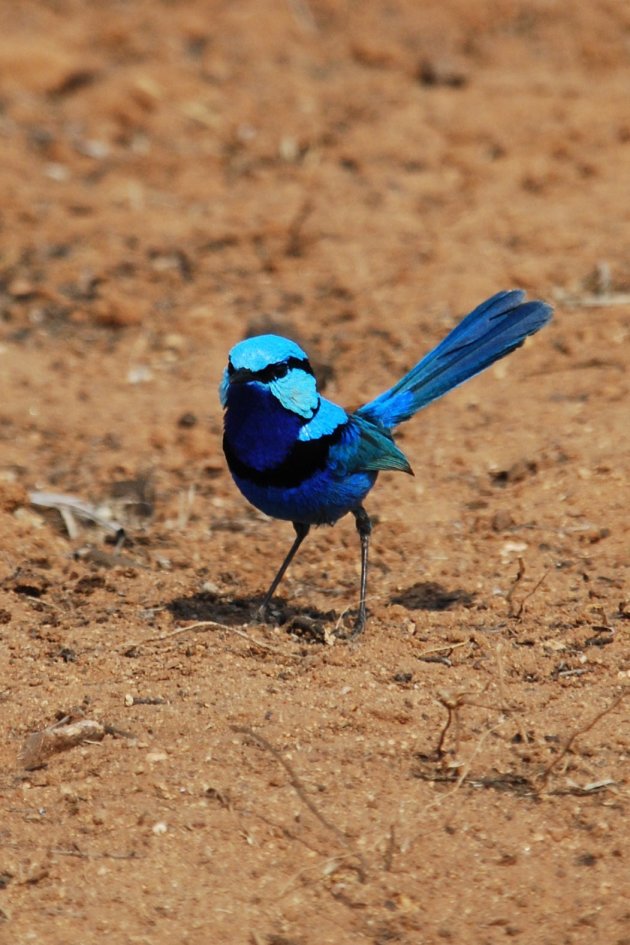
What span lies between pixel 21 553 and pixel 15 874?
2188mm

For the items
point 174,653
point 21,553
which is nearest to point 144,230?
point 21,553

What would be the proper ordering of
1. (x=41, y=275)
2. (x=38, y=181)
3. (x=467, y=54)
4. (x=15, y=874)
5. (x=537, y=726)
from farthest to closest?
(x=467, y=54) → (x=38, y=181) → (x=41, y=275) → (x=537, y=726) → (x=15, y=874)

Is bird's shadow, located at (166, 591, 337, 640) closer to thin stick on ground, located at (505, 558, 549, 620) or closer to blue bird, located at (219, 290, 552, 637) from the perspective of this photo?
blue bird, located at (219, 290, 552, 637)

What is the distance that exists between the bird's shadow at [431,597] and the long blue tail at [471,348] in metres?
0.76

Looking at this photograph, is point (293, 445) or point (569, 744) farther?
point (293, 445)

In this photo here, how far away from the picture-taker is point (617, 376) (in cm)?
741

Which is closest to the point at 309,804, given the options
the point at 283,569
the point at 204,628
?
the point at 204,628

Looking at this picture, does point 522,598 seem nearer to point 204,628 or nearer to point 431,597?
point 431,597

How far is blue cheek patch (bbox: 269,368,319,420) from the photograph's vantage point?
17.2 ft

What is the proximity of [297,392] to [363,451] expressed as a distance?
1.51ft

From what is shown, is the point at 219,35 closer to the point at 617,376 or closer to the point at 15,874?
the point at 617,376

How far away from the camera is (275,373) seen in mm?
5230

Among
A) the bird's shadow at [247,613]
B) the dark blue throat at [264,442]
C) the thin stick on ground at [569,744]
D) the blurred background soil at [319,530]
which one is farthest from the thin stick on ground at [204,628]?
the thin stick on ground at [569,744]

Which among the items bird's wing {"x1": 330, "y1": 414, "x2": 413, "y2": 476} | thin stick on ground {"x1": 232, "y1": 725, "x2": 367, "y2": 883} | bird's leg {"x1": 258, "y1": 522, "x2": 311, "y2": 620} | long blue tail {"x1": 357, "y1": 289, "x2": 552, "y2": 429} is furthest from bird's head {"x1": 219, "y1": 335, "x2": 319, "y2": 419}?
thin stick on ground {"x1": 232, "y1": 725, "x2": 367, "y2": 883}
